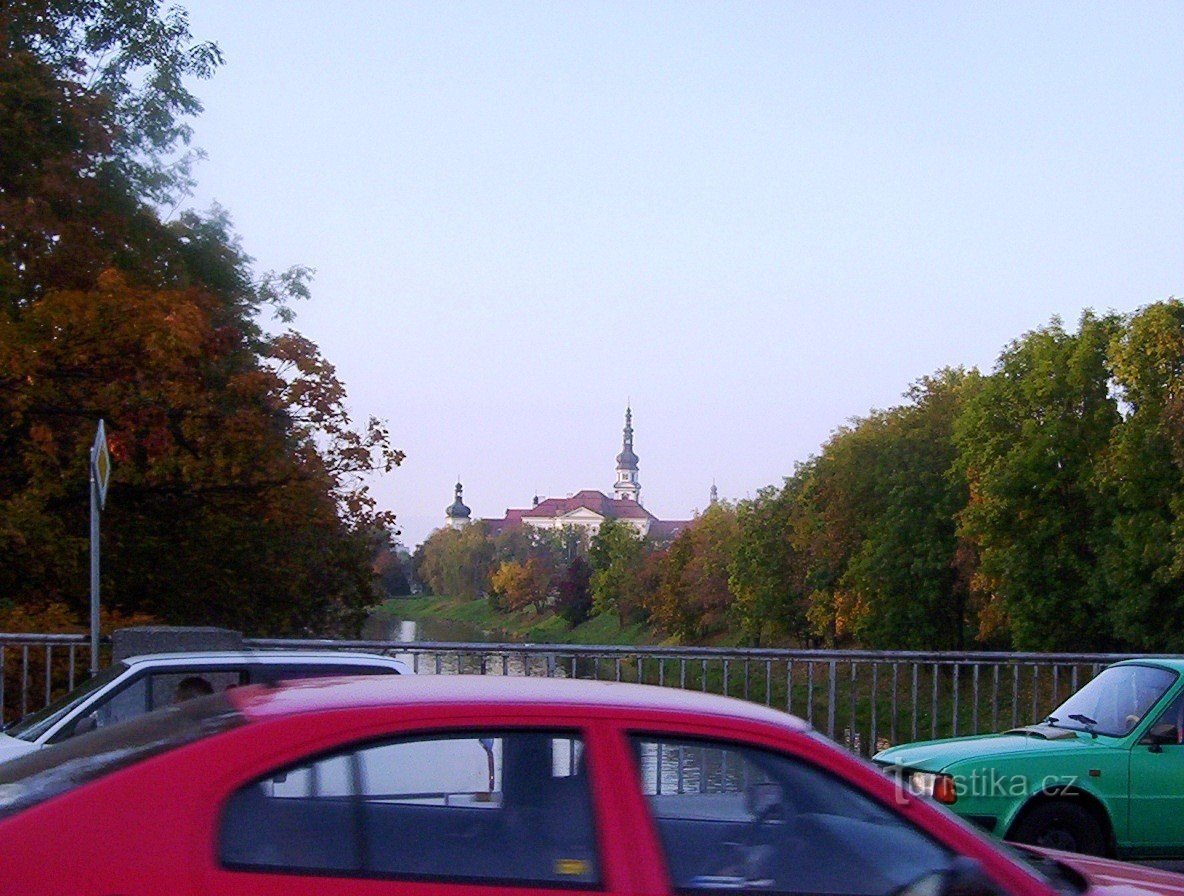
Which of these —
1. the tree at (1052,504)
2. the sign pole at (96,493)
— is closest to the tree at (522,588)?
the tree at (1052,504)

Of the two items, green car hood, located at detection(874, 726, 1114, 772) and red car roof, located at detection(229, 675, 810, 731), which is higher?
red car roof, located at detection(229, 675, 810, 731)

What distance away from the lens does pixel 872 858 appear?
408 centimetres

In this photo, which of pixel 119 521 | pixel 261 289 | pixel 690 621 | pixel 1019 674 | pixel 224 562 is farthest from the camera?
pixel 690 621

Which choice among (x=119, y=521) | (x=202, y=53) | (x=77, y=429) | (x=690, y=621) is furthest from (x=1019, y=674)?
(x=690, y=621)

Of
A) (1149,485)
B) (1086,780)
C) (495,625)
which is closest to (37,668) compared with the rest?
(1086,780)

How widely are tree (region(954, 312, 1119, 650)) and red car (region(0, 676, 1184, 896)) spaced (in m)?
47.1

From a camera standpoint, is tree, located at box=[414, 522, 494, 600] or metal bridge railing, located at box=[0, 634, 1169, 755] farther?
tree, located at box=[414, 522, 494, 600]

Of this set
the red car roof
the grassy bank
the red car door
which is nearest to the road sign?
the red car roof

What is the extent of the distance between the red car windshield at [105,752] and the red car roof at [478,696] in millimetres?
107

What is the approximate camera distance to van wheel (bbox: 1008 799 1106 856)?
9.20m

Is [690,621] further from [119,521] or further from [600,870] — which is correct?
[600,870]

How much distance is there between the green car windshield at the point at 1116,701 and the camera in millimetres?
9672

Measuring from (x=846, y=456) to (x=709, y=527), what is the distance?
25.9m

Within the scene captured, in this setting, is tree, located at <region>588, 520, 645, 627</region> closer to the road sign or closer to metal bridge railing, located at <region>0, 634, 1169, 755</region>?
metal bridge railing, located at <region>0, 634, 1169, 755</region>
